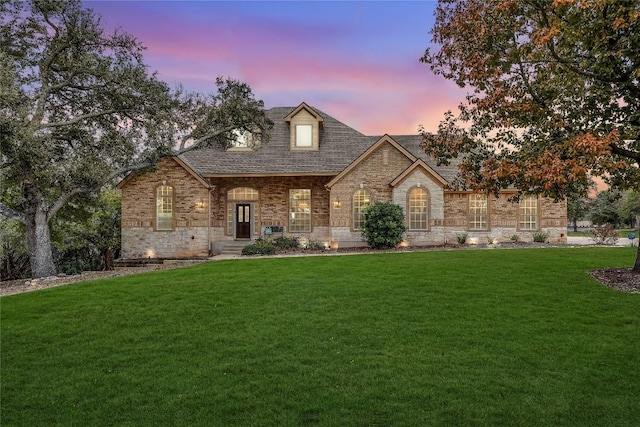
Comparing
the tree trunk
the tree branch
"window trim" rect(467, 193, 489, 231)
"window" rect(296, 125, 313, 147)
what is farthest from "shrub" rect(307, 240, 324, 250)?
the tree trunk

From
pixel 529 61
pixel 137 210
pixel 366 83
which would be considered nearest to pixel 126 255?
pixel 137 210

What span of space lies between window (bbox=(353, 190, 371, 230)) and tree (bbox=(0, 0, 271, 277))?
24.3ft

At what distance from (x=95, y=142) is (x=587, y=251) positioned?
2317cm

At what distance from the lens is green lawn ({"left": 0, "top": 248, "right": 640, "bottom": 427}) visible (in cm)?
434

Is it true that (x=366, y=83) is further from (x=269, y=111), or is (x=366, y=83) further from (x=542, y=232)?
(x=542, y=232)

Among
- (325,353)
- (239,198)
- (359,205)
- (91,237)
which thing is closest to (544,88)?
(325,353)

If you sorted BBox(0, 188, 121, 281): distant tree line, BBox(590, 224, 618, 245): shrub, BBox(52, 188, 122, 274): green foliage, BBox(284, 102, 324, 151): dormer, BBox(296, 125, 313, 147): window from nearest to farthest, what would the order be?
BBox(0, 188, 121, 281): distant tree line → BBox(52, 188, 122, 274): green foliage → BBox(590, 224, 618, 245): shrub → BBox(284, 102, 324, 151): dormer → BBox(296, 125, 313, 147): window

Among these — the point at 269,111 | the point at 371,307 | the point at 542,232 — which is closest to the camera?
the point at 371,307

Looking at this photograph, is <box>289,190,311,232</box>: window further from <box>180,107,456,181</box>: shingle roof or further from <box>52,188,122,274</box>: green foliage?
<box>52,188,122,274</box>: green foliage

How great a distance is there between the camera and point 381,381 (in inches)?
196

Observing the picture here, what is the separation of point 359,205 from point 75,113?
14.6 metres

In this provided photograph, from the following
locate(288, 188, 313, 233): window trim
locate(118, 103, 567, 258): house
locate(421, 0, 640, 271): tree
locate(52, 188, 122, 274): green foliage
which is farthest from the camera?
locate(288, 188, 313, 233): window trim

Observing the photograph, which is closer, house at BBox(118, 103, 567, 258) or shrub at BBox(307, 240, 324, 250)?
house at BBox(118, 103, 567, 258)

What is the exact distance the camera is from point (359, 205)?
2072 centimetres
